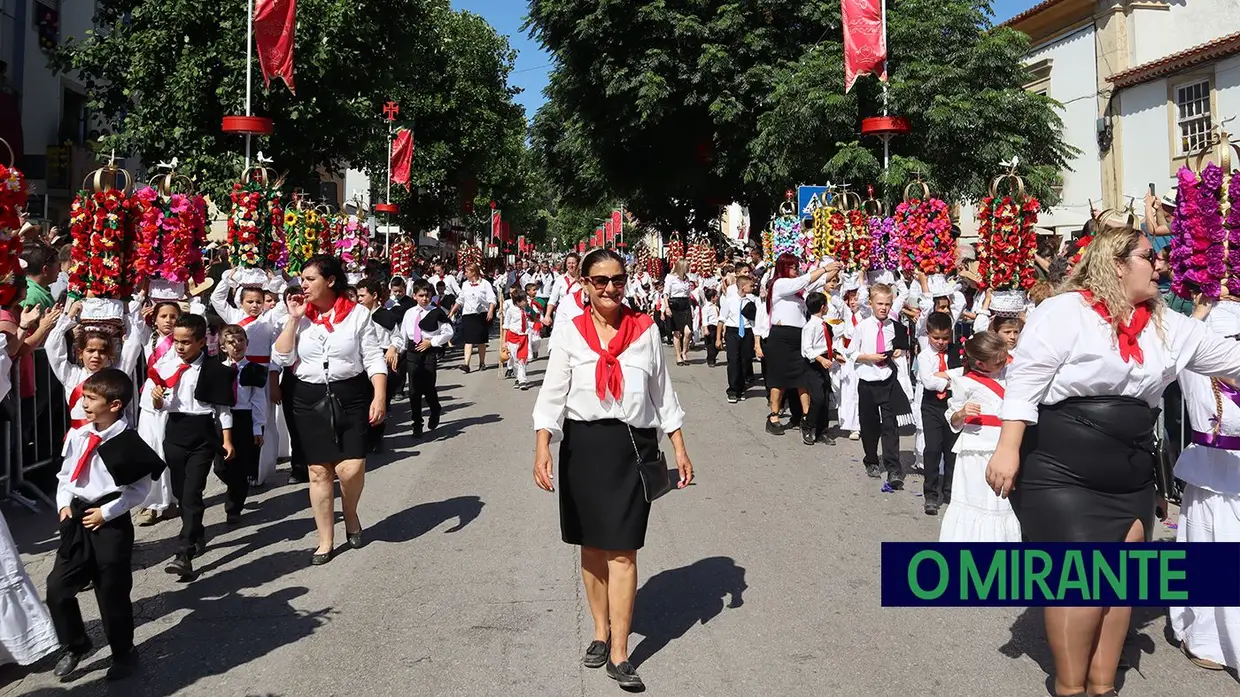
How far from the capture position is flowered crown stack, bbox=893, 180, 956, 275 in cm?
1032

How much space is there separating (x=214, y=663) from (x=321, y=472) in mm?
1842

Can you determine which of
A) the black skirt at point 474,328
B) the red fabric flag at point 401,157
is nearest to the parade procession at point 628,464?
the black skirt at point 474,328

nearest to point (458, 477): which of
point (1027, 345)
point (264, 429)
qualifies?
point (264, 429)

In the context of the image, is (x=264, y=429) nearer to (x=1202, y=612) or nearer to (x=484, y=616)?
(x=484, y=616)

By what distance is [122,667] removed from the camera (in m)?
4.48

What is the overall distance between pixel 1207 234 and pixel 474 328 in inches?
528

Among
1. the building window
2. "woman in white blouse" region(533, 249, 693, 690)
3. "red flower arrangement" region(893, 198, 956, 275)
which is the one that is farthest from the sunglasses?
the building window

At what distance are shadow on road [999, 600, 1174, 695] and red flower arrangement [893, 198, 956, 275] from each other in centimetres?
572

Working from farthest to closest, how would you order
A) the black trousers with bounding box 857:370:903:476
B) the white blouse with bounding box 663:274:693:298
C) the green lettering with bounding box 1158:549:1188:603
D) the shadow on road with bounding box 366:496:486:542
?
1. the white blouse with bounding box 663:274:693:298
2. the black trousers with bounding box 857:370:903:476
3. the shadow on road with bounding box 366:496:486:542
4. the green lettering with bounding box 1158:549:1188:603

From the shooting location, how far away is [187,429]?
A: 6.36 metres

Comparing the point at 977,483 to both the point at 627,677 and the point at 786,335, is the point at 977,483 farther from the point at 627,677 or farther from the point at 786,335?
the point at 786,335

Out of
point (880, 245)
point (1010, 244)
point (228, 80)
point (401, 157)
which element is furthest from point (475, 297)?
point (401, 157)

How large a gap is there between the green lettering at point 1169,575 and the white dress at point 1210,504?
285mm

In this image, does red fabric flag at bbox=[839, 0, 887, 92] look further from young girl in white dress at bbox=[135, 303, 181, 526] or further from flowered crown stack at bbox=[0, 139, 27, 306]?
flowered crown stack at bbox=[0, 139, 27, 306]
